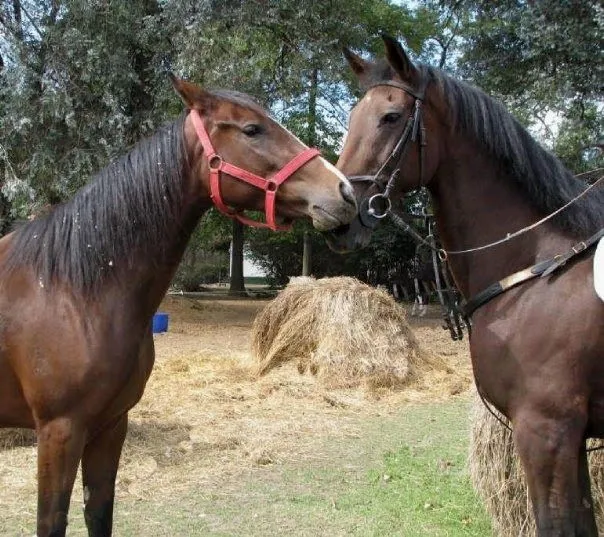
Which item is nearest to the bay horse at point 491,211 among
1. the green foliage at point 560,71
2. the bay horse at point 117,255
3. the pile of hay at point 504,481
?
the bay horse at point 117,255

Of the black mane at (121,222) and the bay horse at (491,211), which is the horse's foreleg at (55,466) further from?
the bay horse at (491,211)

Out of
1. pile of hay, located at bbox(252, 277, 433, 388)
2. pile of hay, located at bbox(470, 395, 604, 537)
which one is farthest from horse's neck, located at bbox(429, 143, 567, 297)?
pile of hay, located at bbox(252, 277, 433, 388)

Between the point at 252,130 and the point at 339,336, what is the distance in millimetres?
6176

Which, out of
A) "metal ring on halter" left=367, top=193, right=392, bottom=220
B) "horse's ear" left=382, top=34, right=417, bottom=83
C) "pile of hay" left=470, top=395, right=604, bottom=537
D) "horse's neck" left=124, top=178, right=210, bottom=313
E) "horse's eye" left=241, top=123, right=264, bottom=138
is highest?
"horse's ear" left=382, top=34, right=417, bottom=83

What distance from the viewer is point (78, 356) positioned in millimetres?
2416

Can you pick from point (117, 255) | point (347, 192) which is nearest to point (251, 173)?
point (347, 192)

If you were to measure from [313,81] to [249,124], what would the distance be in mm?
12647

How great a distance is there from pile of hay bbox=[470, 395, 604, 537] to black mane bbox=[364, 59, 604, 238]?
152cm

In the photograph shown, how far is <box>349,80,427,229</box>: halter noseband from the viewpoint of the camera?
2.58 metres

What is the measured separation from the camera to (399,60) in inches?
102

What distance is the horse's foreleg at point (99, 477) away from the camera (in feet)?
9.05

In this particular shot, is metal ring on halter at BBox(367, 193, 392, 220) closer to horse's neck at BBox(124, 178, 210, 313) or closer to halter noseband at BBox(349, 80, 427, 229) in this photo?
halter noseband at BBox(349, 80, 427, 229)

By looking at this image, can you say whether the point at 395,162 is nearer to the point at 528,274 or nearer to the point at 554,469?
the point at 528,274

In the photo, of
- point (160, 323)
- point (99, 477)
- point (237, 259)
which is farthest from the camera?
Result: point (237, 259)
